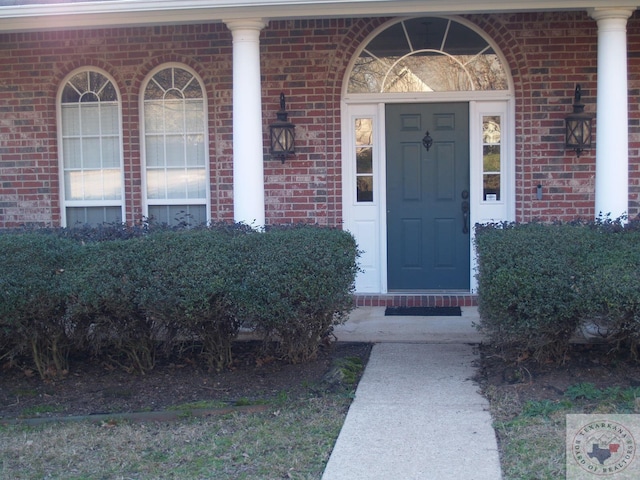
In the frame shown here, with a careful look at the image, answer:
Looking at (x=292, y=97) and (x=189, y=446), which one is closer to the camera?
(x=189, y=446)

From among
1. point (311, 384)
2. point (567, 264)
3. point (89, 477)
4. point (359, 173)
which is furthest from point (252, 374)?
point (359, 173)

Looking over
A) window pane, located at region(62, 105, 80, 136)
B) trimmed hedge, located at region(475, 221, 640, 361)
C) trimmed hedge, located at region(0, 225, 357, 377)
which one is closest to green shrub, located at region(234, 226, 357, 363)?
trimmed hedge, located at region(0, 225, 357, 377)

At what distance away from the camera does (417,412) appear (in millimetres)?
5523

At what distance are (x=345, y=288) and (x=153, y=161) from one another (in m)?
4.02

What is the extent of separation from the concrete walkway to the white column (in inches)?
61.7

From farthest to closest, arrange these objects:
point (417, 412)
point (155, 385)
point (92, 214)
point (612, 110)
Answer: point (92, 214) < point (612, 110) < point (155, 385) < point (417, 412)

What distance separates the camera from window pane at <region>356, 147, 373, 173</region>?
9078 mm

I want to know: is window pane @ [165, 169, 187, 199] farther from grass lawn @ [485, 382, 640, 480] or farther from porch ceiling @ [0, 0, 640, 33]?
grass lawn @ [485, 382, 640, 480]

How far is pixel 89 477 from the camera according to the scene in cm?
466

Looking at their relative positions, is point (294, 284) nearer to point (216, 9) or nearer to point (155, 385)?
point (155, 385)

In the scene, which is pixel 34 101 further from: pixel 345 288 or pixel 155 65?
pixel 345 288

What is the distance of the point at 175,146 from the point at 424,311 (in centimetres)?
352

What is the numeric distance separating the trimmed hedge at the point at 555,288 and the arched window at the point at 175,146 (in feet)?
13.6

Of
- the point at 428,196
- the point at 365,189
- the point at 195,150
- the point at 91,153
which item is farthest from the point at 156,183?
the point at 428,196
